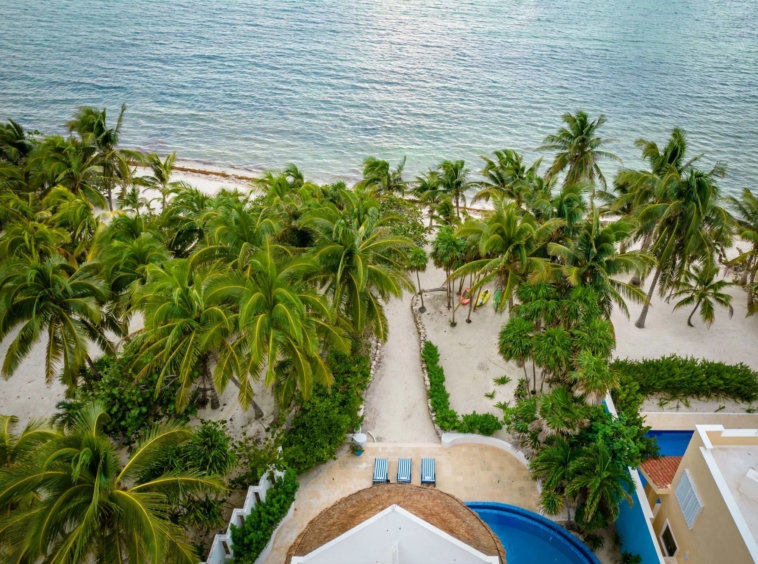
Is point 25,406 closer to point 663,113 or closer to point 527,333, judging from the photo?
point 527,333

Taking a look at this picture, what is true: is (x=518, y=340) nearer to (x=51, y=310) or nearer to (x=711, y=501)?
(x=711, y=501)

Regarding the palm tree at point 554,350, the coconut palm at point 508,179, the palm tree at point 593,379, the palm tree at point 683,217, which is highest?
the coconut palm at point 508,179

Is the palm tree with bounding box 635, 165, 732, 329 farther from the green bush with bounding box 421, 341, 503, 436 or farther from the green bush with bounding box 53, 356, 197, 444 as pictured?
the green bush with bounding box 53, 356, 197, 444

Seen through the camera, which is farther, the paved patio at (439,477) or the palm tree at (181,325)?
the paved patio at (439,477)

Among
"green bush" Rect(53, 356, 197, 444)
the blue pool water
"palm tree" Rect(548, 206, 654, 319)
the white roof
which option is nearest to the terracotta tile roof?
the blue pool water

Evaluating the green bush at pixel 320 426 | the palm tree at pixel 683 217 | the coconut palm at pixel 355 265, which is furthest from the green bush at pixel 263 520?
the palm tree at pixel 683 217

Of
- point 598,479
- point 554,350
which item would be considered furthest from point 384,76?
point 598,479

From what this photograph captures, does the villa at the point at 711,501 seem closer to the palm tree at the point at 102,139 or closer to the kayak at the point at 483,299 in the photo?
the kayak at the point at 483,299
